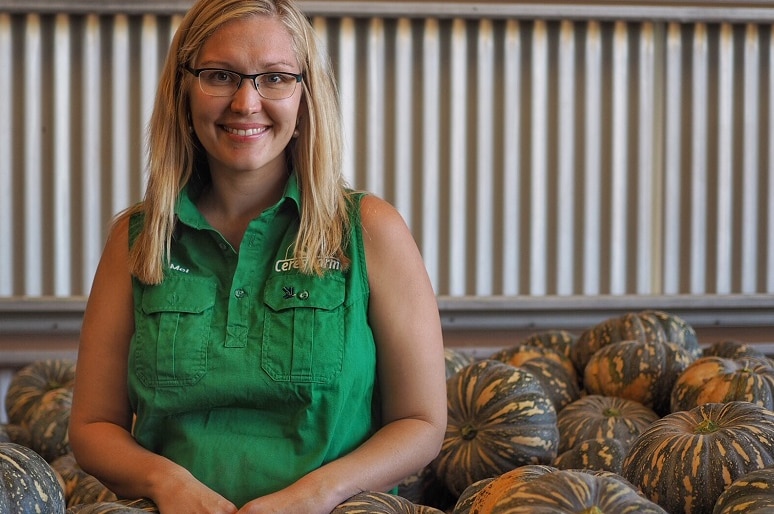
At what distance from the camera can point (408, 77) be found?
4945mm

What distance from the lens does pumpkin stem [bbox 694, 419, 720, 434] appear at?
75.9 inches

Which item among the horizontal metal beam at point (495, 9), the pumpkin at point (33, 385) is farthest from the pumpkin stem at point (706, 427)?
the horizontal metal beam at point (495, 9)

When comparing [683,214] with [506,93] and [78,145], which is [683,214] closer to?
[506,93]

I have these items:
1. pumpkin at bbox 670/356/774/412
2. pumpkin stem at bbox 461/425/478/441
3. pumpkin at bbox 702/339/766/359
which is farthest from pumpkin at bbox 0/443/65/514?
pumpkin at bbox 702/339/766/359

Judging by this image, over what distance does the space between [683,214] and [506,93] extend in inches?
42.5

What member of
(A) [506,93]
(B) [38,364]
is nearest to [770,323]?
(A) [506,93]

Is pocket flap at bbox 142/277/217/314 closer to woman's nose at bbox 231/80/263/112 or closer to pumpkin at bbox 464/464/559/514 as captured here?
woman's nose at bbox 231/80/263/112

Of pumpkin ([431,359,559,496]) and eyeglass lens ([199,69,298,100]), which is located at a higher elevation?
eyeglass lens ([199,69,298,100])

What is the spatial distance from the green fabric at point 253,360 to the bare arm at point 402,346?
0.03m

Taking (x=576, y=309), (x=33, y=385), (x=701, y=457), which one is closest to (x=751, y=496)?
(x=701, y=457)

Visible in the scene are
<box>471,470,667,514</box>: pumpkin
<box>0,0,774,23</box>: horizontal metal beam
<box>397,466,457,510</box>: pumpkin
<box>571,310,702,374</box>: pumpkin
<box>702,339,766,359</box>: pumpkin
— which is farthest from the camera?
<box>0,0,774,23</box>: horizontal metal beam

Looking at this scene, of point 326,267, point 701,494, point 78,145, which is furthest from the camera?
point 78,145

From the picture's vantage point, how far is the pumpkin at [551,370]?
2.96 m

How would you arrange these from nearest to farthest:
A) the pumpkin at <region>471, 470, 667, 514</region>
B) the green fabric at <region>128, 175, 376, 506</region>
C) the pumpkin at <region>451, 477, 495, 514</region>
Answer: the pumpkin at <region>471, 470, 667, 514</region>
the pumpkin at <region>451, 477, 495, 514</region>
the green fabric at <region>128, 175, 376, 506</region>
